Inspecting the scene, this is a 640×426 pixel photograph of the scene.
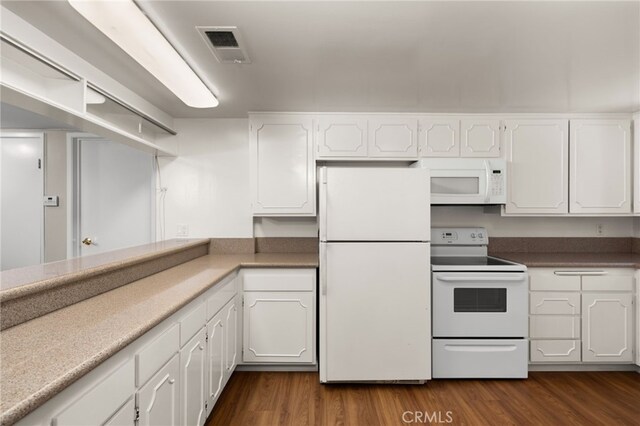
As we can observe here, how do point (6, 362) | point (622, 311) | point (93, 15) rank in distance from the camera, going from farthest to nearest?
1. point (622, 311)
2. point (93, 15)
3. point (6, 362)

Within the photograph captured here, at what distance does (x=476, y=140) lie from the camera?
9.87ft

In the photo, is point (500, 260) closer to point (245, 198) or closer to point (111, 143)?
point (245, 198)

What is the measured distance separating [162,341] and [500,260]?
2.62 m

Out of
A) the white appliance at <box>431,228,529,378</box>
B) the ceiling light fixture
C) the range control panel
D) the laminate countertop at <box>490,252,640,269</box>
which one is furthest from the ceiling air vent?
the laminate countertop at <box>490,252,640,269</box>

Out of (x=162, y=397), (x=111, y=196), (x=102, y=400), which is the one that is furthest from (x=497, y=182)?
(x=111, y=196)

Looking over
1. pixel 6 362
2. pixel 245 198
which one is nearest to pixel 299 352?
pixel 245 198

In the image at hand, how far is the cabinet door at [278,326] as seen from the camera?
8.86 ft

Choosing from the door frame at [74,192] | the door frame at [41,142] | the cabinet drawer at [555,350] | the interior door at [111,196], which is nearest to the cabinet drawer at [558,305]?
the cabinet drawer at [555,350]

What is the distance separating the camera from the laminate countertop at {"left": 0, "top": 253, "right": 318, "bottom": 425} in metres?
0.81

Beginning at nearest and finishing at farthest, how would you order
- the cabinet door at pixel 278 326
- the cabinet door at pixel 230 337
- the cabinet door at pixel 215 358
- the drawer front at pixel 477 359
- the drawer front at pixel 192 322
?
Answer: the drawer front at pixel 192 322 < the cabinet door at pixel 215 358 < the cabinet door at pixel 230 337 < the drawer front at pixel 477 359 < the cabinet door at pixel 278 326

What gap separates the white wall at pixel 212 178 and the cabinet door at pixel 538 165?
93.9 inches

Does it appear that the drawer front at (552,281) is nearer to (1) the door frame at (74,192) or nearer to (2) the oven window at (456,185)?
(2) the oven window at (456,185)

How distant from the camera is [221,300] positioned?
7.29 feet

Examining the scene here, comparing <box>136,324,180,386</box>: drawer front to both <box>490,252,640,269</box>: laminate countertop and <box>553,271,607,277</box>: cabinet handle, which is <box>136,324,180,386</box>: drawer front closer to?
<box>490,252,640,269</box>: laminate countertop
